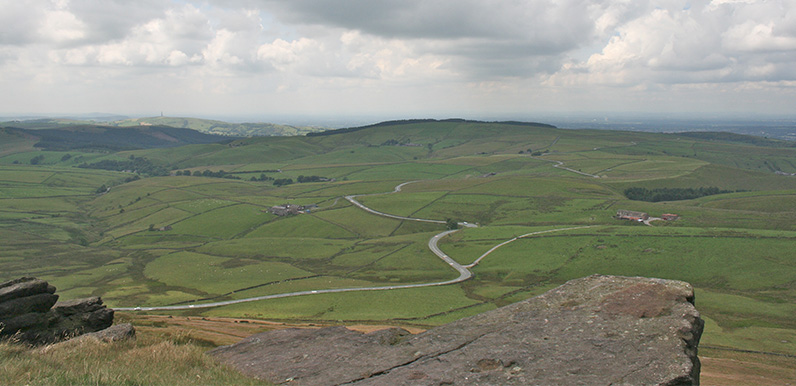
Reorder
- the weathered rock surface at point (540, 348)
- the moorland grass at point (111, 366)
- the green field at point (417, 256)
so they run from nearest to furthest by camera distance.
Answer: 1. the moorland grass at point (111, 366)
2. the weathered rock surface at point (540, 348)
3. the green field at point (417, 256)

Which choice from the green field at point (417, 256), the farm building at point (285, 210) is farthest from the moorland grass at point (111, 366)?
the farm building at point (285, 210)

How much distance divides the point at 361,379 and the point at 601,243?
372 ft

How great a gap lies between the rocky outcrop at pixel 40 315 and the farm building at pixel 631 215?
493ft

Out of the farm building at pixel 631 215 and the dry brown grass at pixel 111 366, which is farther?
the farm building at pixel 631 215

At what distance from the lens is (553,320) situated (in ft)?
59.8

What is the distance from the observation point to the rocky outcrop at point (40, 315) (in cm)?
2523

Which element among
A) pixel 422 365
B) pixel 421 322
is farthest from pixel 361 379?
pixel 421 322

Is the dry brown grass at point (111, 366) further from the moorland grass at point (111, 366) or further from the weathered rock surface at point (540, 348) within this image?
the weathered rock surface at point (540, 348)

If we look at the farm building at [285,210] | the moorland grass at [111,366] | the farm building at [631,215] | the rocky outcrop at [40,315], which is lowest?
the farm building at [285,210]


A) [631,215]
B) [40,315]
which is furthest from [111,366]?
[631,215]

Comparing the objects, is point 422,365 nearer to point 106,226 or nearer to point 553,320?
point 553,320

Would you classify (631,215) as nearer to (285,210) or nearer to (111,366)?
(285,210)

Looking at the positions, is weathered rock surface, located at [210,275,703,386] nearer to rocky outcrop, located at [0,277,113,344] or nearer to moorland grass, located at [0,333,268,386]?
moorland grass, located at [0,333,268,386]

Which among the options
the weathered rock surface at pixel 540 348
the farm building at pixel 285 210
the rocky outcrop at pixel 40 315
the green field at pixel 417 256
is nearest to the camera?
the weathered rock surface at pixel 540 348
